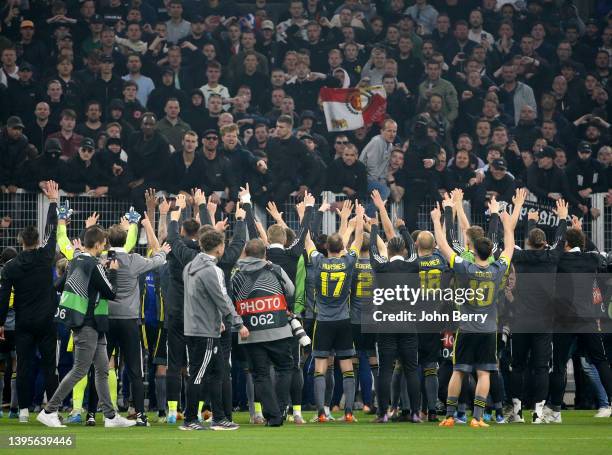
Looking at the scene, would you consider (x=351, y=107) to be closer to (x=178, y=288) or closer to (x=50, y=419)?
(x=178, y=288)

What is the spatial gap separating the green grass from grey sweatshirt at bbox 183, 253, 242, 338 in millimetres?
1084

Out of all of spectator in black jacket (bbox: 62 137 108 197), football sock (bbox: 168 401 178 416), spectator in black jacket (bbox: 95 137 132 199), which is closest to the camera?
football sock (bbox: 168 401 178 416)

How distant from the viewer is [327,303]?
1403cm

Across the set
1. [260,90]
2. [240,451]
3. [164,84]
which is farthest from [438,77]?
[240,451]

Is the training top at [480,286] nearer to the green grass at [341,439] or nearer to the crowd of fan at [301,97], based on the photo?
the green grass at [341,439]

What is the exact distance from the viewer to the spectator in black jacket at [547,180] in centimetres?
2036

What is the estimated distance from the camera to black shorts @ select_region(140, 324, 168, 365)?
14.4m

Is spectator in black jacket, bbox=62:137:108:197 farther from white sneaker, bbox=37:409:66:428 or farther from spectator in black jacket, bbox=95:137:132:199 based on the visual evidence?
white sneaker, bbox=37:409:66:428

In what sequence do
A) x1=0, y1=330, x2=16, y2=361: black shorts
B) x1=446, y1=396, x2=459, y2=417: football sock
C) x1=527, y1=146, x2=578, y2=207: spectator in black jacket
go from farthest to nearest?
x1=527, y1=146, x2=578, y2=207: spectator in black jacket
x1=0, y1=330, x2=16, y2=361: black shorts
x1=446, y1=396, x2=459, y2=417: football sock

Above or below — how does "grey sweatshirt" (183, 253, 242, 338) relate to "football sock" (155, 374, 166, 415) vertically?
above

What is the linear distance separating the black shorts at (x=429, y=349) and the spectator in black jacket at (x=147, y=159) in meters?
6.01

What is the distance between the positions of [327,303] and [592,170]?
907 centimetres

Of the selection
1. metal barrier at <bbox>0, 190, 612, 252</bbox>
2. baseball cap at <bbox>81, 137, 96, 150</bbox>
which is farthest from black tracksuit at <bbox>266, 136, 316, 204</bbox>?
baseball cap at <bbox>81, 137, 96, 150</bbox>

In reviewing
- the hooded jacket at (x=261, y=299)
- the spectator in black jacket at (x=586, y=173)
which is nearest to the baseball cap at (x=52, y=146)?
the hooded jacket at (x=261, y=299)
